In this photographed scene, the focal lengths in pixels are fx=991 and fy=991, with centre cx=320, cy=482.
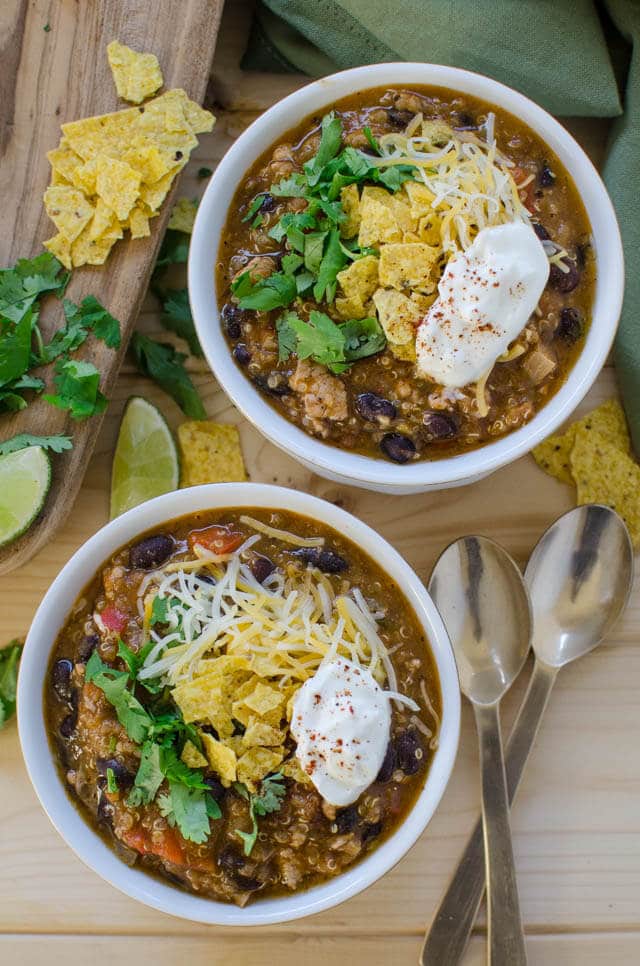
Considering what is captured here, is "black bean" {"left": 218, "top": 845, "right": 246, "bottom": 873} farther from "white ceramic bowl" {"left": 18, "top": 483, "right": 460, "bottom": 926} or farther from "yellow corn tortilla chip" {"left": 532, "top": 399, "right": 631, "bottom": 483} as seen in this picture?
"yellow corn tortilla chip" {"left": 532, "top": 399, "right": 631, "bottom": 483}

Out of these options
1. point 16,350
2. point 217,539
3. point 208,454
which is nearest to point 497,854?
point 217,539

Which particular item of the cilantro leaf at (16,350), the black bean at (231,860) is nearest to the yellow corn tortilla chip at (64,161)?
the cilantro leaf at (16,350)

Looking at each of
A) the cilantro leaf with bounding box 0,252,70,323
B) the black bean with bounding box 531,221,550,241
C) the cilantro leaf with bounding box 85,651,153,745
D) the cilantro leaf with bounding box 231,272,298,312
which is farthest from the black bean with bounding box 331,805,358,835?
the cilantro leaf with bounding box 0,252,70,323

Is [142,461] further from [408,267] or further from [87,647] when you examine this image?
[408,267]

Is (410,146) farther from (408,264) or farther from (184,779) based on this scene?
(184,779)

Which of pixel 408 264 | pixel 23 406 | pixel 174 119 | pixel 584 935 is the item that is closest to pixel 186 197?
pixel 174 119
